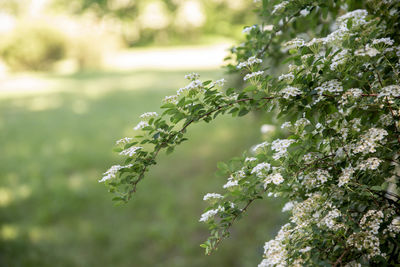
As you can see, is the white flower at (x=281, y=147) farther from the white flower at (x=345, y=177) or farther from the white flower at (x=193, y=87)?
the white flower at (x=193, y=87)

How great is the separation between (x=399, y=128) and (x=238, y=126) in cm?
712

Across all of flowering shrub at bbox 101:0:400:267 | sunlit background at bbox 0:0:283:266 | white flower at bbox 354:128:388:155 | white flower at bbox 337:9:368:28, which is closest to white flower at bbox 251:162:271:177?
flowering shrub at bbox 101:0:400:267

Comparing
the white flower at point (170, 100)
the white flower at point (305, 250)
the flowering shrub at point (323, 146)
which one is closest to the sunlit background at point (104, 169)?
the flowering shrub at point (323, 146)

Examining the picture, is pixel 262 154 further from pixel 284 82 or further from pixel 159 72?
pixel 159 72

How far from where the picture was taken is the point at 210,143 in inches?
306

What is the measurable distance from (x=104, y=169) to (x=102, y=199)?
3.20 feet

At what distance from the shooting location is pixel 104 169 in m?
6.76

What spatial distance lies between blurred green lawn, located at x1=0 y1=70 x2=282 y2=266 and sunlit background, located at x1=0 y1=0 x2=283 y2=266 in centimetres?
A: 2

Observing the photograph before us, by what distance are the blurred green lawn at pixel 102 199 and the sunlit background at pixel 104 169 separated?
0.05ft

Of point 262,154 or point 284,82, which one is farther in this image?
point 262,154

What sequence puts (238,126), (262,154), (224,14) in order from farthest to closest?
1. (238,126)
2. (224,14)
3. (262,154)

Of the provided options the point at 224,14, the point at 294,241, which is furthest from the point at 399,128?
the point at 224,14

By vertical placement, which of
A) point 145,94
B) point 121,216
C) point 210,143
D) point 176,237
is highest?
point 145,94

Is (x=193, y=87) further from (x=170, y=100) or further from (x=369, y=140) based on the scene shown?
(x=369, y=140)
